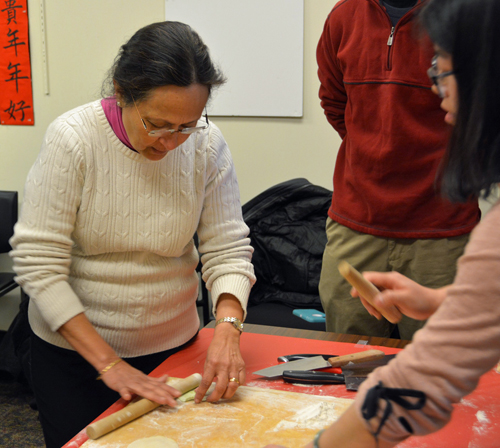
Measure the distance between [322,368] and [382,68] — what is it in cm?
103

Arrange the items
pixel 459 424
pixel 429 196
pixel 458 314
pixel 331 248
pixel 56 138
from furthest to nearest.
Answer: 1. pixel 331 248
2. pixel 429 196
3. pixel 56 138
4. pixel 459 424
5. pixel 458 314

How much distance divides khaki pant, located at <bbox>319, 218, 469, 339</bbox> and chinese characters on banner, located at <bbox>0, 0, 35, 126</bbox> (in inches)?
90.8

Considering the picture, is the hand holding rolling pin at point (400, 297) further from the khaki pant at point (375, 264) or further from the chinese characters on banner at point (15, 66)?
the chinese characters on banner at point (15, 66)

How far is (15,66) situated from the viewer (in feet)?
10.6

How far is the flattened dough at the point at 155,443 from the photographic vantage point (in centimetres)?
95

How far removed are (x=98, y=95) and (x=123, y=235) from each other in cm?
174

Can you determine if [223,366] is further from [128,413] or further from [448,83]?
[448,83]

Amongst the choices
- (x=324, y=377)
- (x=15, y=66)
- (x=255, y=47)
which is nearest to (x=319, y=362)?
(x=324, y=377)

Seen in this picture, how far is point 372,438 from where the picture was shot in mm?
722

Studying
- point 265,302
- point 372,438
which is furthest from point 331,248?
point 372,438

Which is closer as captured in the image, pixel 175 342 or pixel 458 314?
pixel 458 314

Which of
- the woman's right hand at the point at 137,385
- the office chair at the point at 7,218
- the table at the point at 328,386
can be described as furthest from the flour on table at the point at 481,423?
the office chair at the point at 7,218

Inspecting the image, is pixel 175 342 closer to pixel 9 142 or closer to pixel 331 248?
pixel 331 248

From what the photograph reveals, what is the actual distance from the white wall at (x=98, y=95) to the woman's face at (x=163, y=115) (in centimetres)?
169
